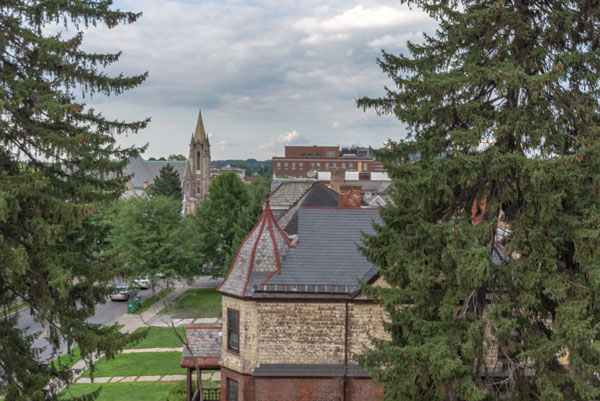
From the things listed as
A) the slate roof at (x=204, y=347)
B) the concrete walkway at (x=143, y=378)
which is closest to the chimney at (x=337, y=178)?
the concrete walkway at (x=143, y=378)

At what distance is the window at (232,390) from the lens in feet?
60.5

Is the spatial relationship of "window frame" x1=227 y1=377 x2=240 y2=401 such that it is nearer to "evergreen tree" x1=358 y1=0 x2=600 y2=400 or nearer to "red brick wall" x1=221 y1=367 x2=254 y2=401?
"red brick wall" x1=221 y1=367 x2=254 y2=401

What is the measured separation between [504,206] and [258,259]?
32.7 feet

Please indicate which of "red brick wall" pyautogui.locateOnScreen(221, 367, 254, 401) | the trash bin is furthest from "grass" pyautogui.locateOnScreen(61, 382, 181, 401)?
the trash bin

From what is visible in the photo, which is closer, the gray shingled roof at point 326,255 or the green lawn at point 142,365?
the gray shingled roof at point 326,255

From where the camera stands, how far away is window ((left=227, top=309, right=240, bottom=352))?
18.3 metres

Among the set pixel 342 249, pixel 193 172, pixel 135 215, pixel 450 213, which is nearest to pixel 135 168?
pixel 193 172

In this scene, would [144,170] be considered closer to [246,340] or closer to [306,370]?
[246,340]

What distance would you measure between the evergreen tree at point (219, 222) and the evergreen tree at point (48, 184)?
3229 centimetres

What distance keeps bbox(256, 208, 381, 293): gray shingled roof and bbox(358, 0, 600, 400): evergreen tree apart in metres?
6.06

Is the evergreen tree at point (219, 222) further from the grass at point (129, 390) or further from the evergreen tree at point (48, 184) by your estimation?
the evergreen tree at point (48, 184)

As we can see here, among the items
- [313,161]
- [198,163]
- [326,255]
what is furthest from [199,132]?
[326,255]

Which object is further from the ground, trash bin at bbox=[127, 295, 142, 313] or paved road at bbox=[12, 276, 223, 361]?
trash bin at bbox=[127, 295, 142, 313]

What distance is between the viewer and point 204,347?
1977 centimetres
